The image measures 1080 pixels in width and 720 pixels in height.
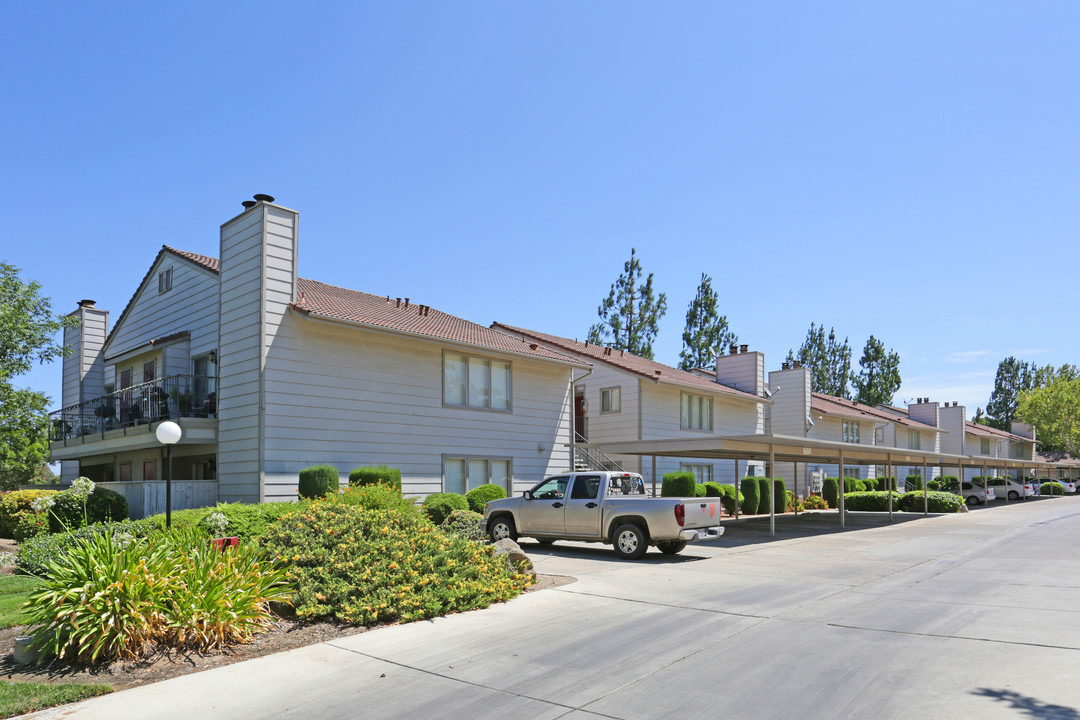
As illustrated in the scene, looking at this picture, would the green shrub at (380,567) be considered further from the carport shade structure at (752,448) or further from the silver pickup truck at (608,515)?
the carport shade structure at (752,448)

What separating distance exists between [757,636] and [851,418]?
4193 centimetres

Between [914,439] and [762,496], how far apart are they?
29479mm

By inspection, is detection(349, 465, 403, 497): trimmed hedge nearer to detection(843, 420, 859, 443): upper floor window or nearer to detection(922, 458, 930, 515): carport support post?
detection(922, 458, 930, 515): carport support post

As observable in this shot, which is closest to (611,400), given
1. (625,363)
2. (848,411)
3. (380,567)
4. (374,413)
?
(625,363)

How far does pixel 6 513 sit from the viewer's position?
60.8ft

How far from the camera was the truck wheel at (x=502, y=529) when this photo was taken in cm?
1688

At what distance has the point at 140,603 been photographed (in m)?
7.42

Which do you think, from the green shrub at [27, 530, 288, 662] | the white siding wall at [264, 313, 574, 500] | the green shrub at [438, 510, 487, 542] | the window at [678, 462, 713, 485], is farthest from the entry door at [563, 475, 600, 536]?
the window at [678, 462, 713, 485]

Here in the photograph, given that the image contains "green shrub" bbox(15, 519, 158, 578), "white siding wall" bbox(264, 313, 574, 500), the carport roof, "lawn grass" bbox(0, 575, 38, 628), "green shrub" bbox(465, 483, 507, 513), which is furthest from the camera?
the carport roof

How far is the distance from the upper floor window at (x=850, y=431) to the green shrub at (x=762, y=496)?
1600 cm

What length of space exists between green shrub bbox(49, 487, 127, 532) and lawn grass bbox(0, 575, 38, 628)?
13.4 ft

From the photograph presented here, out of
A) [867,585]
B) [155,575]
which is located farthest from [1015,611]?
[155,575]

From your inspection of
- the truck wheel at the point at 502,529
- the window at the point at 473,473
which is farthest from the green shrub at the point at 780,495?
the truck wheel at the point at 502,529

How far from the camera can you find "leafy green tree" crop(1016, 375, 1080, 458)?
79.6 m
